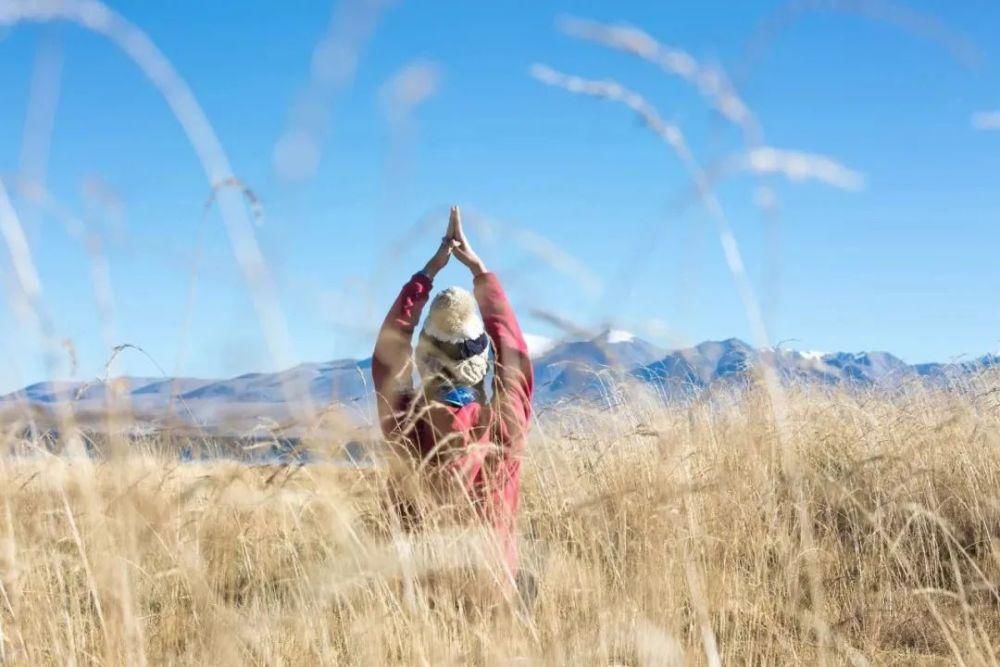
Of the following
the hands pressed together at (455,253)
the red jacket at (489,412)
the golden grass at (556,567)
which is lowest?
the golden grass at (556,567)

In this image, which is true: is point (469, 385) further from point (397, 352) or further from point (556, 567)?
point (556, 567)

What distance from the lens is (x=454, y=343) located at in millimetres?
2832

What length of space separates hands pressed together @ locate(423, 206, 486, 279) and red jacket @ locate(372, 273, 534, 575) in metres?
0.10

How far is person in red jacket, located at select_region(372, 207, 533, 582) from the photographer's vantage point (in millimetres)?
2641

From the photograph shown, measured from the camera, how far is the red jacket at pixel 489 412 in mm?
2605

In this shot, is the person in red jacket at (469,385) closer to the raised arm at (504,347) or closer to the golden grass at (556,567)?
the raised arm at (504,347)

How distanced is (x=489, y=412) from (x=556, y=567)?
0.58 meters

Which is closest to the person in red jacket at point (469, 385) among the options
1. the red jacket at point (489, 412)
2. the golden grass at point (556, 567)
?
the red jacket at point (489, 412)

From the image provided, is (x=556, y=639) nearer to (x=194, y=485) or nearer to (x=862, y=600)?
(x=194, y=485)

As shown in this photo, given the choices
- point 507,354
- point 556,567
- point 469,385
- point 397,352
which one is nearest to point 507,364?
point 507,354

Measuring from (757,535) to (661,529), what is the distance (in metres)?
1.08

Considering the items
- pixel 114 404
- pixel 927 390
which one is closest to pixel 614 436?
pixel 927 390

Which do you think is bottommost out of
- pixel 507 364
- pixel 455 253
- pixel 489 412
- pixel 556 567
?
pixel 556 567

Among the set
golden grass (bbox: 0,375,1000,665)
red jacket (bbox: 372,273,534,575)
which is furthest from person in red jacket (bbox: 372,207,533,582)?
golden grass (bbox: 0,375,1000,665)
